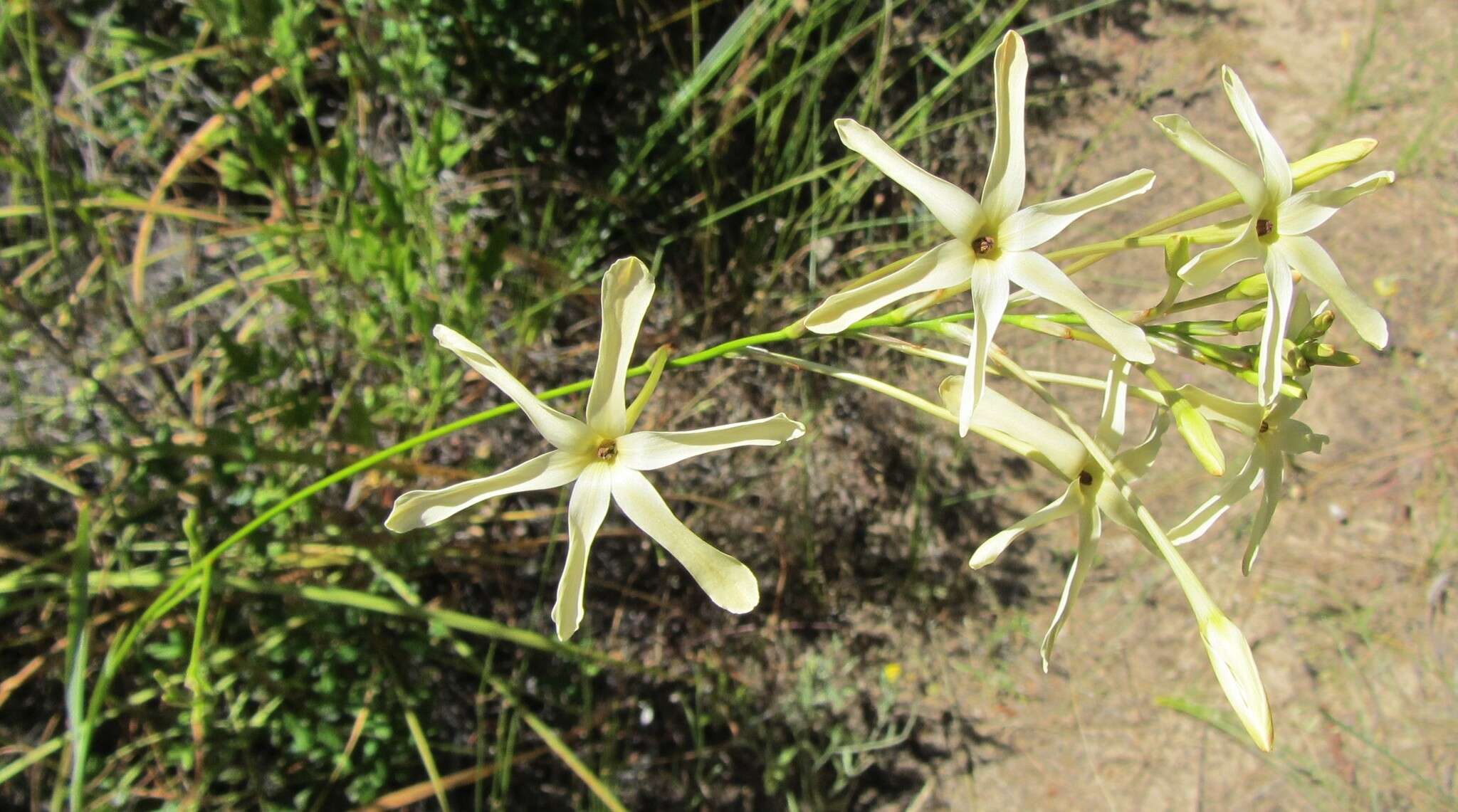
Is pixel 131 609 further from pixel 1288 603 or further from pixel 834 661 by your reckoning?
pixel 1288 603

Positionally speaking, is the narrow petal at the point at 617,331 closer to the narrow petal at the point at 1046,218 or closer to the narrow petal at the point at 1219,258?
the narrow petal at the point at 1046,218

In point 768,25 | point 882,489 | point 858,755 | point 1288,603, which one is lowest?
point 858,755

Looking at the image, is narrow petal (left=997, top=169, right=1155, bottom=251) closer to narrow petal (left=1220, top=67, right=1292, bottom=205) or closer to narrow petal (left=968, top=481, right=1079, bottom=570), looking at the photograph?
narrow petal (left=1220, top=67, right=1292, bottom=205)

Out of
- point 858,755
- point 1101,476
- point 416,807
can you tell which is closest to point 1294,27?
point 1101,476

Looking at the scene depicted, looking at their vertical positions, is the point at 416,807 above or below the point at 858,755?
below

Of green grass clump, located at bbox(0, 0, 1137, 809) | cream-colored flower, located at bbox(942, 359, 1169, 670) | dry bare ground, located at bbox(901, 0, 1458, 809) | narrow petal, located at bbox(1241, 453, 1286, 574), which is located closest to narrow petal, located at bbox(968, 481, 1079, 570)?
cream-colored flower, located at bbox(942, 359, 1169, 670)

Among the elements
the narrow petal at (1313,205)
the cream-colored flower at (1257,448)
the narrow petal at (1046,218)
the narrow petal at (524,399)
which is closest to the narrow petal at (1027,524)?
the cream-colored flower at (1257,448)
